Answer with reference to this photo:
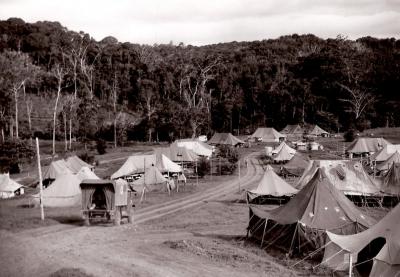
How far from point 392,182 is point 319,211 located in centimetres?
1611

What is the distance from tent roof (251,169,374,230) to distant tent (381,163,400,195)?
14.0 meters

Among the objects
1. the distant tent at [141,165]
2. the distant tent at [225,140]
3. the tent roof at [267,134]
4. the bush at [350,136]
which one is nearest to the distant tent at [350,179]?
the distant tent at [141,165]

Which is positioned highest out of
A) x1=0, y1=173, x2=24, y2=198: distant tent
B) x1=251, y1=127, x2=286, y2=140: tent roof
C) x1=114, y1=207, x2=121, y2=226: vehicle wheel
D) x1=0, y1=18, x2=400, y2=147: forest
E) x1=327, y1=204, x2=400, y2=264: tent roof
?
x1=0, y1=18, x2=400, y2=147: forest

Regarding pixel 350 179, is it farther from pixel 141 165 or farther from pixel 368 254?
pixel 141 165

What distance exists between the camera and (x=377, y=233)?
2050 centimetres

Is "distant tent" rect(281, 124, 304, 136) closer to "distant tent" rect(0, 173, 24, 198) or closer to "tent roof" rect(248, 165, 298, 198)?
"tent roof" rect(248, 165, 298, 198)

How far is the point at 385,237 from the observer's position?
65.3 ft

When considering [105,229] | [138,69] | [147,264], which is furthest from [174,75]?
[147,264]

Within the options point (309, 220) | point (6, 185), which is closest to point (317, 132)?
point (6, 185)

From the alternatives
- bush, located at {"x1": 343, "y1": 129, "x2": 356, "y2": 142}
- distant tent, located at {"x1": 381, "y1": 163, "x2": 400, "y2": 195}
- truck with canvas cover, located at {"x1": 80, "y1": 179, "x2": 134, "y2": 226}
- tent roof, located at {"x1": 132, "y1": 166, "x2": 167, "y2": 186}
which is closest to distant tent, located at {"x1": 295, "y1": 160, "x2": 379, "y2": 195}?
distant tent, located at {"x1": 381, "y1": 163, "x2": 400, "y2": 195}

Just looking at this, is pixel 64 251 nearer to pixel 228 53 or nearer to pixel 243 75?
pixel 243 75

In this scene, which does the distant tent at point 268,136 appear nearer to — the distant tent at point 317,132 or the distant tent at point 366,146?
the distant tent at point 317,132

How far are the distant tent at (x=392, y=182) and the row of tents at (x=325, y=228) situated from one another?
1277cm

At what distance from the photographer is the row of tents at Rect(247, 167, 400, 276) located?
20.6m
